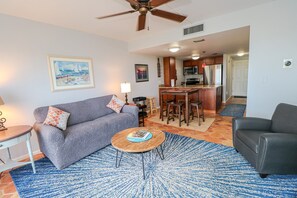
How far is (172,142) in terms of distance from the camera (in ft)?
9.37

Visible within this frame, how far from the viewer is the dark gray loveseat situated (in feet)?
5.30

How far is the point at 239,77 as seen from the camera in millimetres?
7711

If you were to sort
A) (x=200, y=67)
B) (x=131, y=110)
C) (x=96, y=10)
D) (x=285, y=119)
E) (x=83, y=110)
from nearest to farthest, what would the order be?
(x=285, y=119), (x=96, y=10), (x=83, y=110), (x=131, y=110), (x=200, y=67)

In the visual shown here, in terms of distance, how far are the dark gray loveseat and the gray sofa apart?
2131mm

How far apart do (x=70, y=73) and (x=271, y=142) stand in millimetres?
3605

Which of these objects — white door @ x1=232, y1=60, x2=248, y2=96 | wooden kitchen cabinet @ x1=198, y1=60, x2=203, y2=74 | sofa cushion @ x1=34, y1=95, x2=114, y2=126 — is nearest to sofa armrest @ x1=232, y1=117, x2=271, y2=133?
sofa cushion @ x1=34, y1=95, x2=114, y2=126

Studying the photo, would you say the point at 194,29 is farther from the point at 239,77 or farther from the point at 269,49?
the point at 239,77

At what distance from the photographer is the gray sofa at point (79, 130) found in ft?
7.00

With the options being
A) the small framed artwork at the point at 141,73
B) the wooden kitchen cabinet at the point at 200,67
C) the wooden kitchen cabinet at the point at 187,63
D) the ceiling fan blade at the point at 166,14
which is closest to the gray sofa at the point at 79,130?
the small framed artwork at the point at 141,73

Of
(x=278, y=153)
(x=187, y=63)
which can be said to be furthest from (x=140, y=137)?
(x=187, y=63)

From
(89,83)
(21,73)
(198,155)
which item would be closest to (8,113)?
(21,73)

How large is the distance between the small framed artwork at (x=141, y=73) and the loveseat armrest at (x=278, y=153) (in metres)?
3.86

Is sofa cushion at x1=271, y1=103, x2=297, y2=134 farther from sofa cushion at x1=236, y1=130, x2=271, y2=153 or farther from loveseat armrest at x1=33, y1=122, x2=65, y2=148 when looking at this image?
loveseat armrest at x1=33, y1=122, x2=65, y2=148

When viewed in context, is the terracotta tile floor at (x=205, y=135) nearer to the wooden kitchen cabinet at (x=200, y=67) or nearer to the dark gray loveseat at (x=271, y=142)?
the dark gray loveseat at (x=271, y=142)
